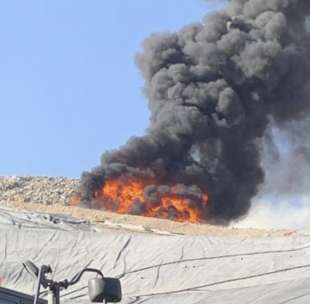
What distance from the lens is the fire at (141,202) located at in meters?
40.6

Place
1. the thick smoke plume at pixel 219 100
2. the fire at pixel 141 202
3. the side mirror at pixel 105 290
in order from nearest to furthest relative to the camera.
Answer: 1. the side mirror at pixel 105 290
2. the fire at pixel 141 202
3. the thick smoke plume at pixel 219 100

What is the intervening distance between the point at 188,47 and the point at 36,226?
2413cm

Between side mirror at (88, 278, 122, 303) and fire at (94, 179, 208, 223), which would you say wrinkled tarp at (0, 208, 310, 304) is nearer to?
side mirror at (88, 278, 122, 303)

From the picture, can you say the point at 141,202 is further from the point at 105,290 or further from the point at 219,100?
the point at 105,290

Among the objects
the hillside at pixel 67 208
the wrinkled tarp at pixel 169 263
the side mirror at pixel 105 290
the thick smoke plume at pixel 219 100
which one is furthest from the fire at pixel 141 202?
the side mirror at pixel 105 290

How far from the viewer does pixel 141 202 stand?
41.5 m

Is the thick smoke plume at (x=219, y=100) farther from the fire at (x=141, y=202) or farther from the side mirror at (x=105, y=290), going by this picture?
the side mirror at (x=105, y=290)

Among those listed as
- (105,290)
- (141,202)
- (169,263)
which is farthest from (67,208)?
(105,290)

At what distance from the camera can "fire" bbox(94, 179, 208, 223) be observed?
40.6 meters

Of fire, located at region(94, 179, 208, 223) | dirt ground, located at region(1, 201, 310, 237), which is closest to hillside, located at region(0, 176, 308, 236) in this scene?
dirt ground, located at region(1, 201, 310, 237)

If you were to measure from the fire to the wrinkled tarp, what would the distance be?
18301 mm

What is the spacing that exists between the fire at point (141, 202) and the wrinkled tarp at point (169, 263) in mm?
18301

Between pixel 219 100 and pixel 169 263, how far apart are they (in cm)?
2565

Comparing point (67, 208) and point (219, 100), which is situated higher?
point (219, 100)
